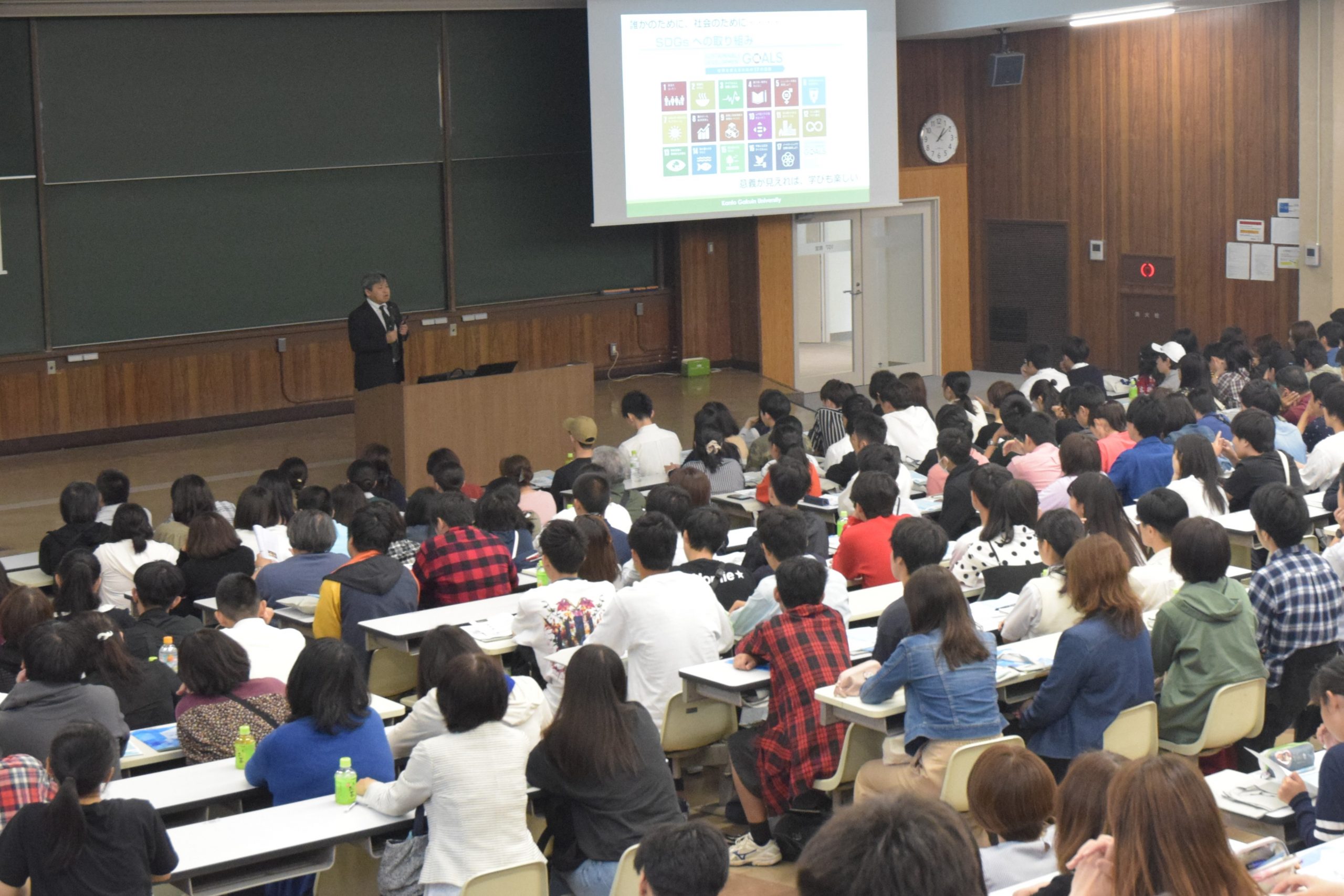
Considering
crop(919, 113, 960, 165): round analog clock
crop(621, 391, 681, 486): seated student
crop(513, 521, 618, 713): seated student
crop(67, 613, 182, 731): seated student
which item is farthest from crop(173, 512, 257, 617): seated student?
crop(919, 113, 960, 165): round analog clock

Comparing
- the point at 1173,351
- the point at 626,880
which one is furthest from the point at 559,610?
the point at 1173,351

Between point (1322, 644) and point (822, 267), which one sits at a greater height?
point (822, 267)

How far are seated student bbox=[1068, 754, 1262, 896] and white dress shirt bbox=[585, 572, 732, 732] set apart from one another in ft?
8.60

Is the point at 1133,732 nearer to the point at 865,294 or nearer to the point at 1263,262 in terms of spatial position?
the point at 1263,262

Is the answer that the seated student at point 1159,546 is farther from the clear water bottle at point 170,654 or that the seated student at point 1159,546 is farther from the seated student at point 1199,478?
the clear water bottle at point 170,654

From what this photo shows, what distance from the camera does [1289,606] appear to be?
17.0 ft

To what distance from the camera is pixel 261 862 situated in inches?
158

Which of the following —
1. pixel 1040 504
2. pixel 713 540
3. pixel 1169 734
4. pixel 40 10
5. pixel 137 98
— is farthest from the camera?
pixel 137 98

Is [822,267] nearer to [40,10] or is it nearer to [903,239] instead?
[903,239]

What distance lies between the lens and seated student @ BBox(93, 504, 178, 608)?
22.1 ft

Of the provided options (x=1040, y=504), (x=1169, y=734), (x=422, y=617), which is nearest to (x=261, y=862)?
(x=422, y=617)

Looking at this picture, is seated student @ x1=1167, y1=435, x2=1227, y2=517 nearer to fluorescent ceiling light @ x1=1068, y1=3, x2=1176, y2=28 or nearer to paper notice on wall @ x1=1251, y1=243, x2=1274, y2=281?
fluorescent ceiling light @ x1=1068, y1=3, x2=1176, y2=28

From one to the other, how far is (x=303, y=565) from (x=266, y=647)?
130 cm

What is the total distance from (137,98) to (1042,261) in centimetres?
806
